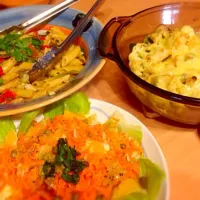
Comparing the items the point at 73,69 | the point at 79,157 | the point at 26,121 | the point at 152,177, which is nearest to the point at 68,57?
the point at 73,69

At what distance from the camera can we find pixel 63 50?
119 centimetres

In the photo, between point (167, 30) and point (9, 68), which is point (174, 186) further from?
point (9, 68)

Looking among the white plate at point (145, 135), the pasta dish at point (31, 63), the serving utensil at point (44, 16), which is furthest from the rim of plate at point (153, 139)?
the serving utensil at point (44, 16)

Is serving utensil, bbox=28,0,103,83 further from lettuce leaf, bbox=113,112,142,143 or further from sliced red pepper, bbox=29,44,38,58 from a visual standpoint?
lettuce leaf, bbox=113,112,142,143

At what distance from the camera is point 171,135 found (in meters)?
1.05

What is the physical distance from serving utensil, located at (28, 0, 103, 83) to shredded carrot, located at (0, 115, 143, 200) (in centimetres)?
17

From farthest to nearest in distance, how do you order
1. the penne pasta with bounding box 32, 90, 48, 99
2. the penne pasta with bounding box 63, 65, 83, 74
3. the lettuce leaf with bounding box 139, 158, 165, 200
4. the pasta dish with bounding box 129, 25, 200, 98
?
1. the penne pasta with bounding box 63, 65, 83, 74
2. the penne pasta with bounding box 32, 90, 48, 99
3. the pasta dish with bounding box 129, 25, 200, 98
4. the lettuce leaf with bounding box 139, 158, 165, 200

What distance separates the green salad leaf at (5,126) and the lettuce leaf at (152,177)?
1.14ft

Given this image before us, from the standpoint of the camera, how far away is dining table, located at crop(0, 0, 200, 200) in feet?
3.07

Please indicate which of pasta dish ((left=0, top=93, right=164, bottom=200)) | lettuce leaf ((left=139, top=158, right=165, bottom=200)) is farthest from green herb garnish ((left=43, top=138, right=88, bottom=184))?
lettuce leaf ((left=139, top=158, right=165, bottom=200))

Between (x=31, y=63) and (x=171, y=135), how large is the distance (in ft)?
1.50

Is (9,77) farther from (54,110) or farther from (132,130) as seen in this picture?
(132,130)

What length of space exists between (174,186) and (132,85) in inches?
10.5

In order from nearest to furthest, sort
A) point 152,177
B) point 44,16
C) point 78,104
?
point 152,177, point 78,104, point 44,16
